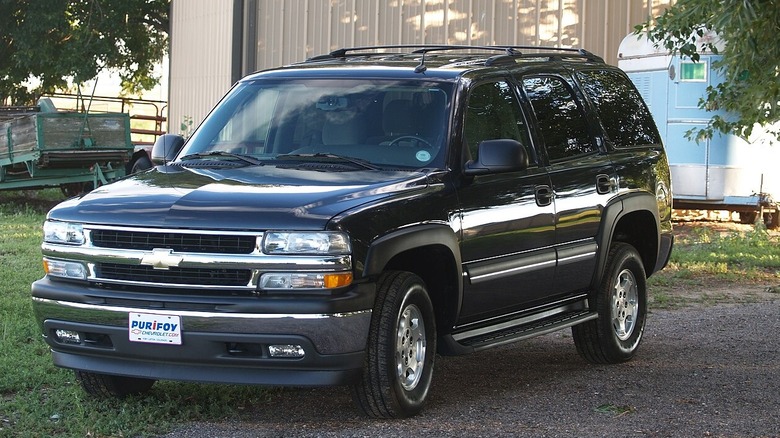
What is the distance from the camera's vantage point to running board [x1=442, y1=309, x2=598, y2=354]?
23.6 feet

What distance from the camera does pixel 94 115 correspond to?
Answer: 20.7m

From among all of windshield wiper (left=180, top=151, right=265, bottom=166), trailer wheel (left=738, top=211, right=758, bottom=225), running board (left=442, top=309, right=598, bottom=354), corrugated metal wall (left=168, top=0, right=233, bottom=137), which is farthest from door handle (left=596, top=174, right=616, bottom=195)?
corrugated metal wall (left=168, top=0, right=233, bottom=137)

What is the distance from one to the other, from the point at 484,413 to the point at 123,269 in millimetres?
2005

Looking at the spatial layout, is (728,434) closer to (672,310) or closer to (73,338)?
(73,338)

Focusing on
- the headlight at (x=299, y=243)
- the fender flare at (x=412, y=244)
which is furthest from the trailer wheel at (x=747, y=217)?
the headlight at (x=299, y=243)

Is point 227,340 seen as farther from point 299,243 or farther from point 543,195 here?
point 543,195

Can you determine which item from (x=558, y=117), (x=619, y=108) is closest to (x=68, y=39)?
(x=619, y=108)

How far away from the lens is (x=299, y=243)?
6086mm

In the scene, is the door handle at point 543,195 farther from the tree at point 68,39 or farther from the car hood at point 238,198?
the tree at point 68,39

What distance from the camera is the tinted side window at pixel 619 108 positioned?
349 inches

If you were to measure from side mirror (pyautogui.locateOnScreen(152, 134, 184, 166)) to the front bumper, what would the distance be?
149cm

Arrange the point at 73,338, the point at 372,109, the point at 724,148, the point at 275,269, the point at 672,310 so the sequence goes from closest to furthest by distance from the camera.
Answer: the point at 275,269 < the point at 73,338 < the point at 372,109 < the point at 672,310 < the point at 724,148

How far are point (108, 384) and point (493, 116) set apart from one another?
2.63 meters

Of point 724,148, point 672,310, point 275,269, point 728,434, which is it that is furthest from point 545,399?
point 724,148
